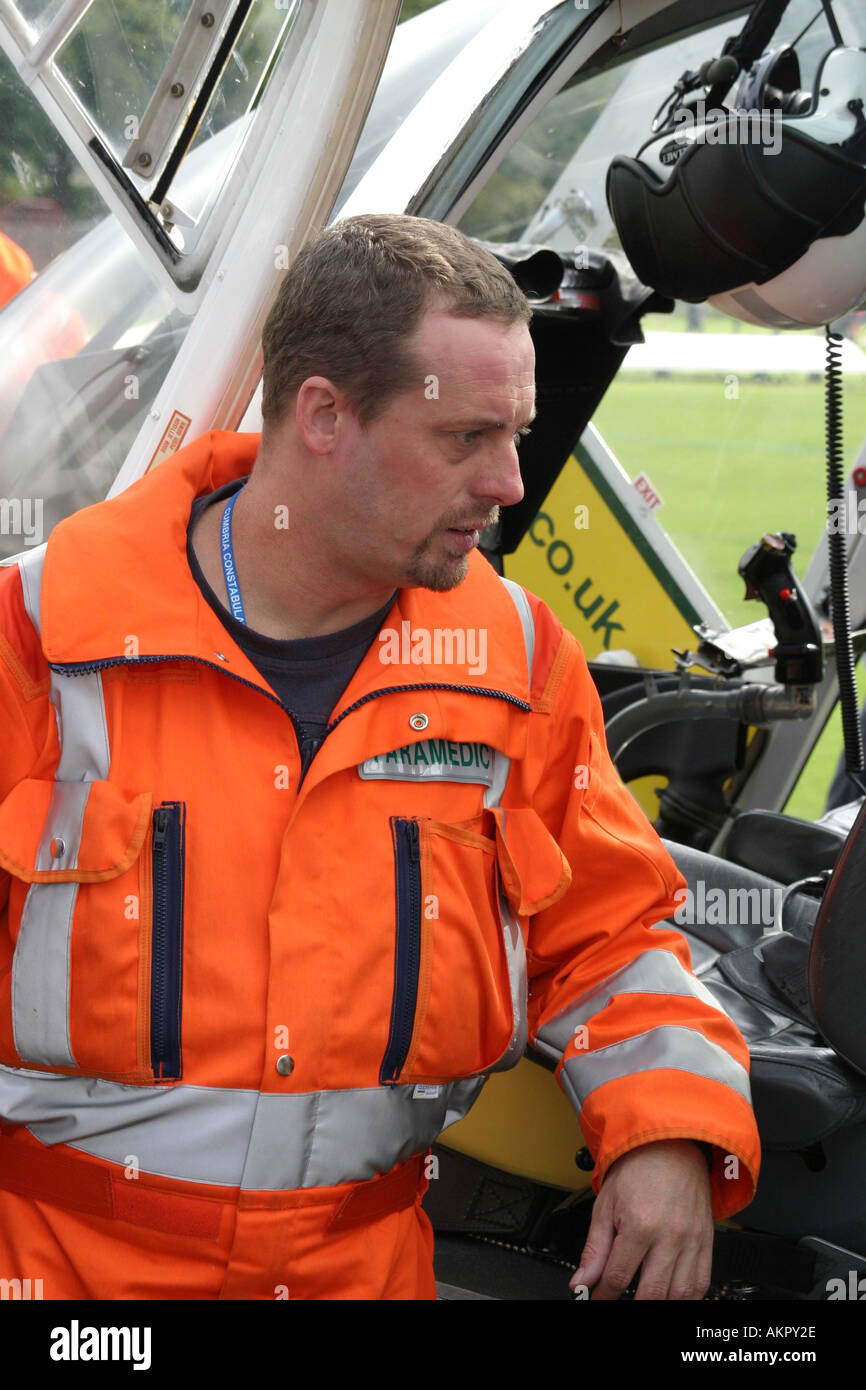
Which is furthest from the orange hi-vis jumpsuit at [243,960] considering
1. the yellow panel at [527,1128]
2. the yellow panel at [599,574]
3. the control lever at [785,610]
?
the yellow panel at [599,574]

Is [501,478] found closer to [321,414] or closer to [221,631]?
[321,414]

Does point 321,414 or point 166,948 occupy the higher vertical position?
point 321,414

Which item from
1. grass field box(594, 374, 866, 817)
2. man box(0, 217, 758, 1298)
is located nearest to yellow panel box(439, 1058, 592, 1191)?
man box(0, 217, 758, 1298)

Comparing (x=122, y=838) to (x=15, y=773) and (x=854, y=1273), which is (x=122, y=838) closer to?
(x=15, y=773)

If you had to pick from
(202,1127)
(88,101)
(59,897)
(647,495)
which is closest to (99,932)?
(59,897)

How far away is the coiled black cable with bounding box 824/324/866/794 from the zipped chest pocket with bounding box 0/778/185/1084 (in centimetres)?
228

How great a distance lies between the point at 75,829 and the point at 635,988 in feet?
2.05

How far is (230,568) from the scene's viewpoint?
159cm

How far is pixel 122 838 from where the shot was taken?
141cm

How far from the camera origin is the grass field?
17.0 ft

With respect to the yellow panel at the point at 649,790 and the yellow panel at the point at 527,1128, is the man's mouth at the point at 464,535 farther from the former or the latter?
the yellow panel at the point at 649,790

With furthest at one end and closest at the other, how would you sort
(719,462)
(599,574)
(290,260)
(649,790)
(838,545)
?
(719,462) < (599,574) < (649,790) < (838,545) < (290,260)

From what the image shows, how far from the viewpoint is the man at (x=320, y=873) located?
1.42 meters
